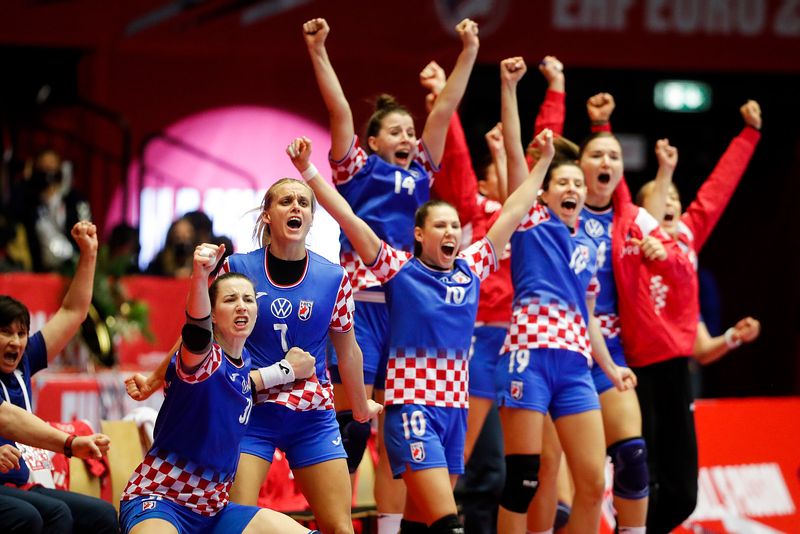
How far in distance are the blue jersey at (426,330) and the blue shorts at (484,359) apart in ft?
3.40

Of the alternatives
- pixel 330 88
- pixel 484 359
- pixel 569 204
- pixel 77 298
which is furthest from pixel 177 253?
pixel 569 204

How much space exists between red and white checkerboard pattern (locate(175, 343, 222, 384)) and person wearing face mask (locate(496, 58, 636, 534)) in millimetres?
1652

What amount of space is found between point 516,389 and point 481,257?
24.4 inches

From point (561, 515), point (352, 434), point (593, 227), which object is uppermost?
point (593, 227)

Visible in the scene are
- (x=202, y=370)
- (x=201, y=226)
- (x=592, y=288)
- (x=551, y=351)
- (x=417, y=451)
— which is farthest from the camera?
(x=201, y=226)

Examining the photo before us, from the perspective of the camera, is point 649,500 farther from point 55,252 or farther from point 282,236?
point 55,252

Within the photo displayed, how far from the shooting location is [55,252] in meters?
9.42

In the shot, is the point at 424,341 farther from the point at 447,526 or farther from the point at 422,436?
the point at 447,526

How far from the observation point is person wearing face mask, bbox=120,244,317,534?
15.0 ft

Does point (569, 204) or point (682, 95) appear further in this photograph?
point (682, 95)

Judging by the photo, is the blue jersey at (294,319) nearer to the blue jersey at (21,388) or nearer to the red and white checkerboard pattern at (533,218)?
the blue jersey at (21,388)

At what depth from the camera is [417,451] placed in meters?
5.27

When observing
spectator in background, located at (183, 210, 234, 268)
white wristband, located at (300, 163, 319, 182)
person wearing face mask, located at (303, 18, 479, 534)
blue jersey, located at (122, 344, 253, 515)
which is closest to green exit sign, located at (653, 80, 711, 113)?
spectator in background, located at (183, 210, 234, 268)

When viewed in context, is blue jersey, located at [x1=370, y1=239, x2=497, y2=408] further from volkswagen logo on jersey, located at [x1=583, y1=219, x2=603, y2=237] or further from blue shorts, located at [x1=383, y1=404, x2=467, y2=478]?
volkswagen logo on jersey, located at [x1=583, y1=219, x2=603, y2=237]
